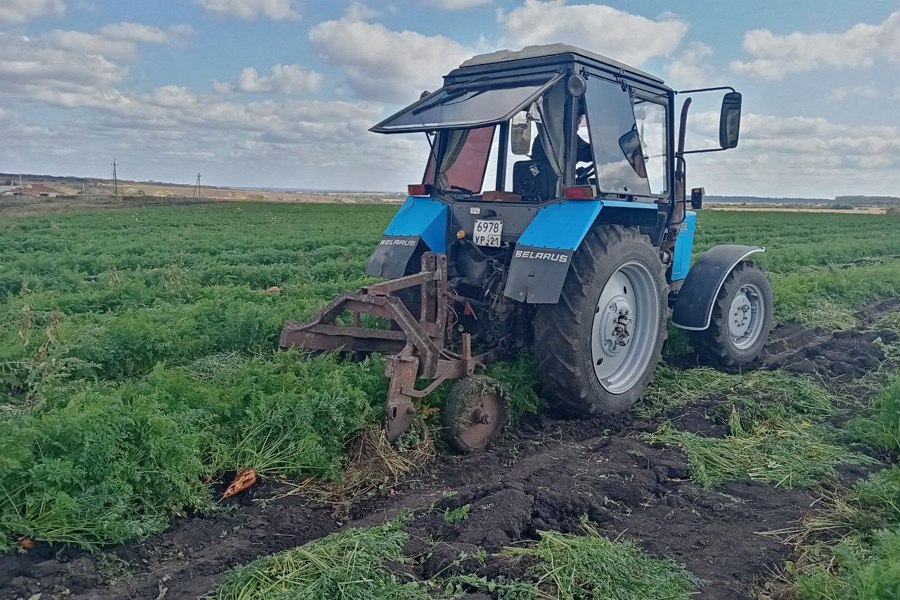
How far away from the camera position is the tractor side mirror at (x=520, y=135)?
5.67 meters

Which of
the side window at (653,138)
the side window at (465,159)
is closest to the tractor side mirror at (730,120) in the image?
the side window at (653,138)

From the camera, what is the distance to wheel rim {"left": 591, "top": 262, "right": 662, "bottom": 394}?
5.43 metres

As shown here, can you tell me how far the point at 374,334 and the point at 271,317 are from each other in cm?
194

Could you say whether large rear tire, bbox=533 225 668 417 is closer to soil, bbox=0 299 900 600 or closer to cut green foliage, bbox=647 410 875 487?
soil, bbox=0 299 900 600

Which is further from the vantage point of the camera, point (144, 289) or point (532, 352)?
point (144, 289)

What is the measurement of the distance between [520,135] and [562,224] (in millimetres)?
1112

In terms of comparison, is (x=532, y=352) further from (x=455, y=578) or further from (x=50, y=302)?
(x=50, y=302)

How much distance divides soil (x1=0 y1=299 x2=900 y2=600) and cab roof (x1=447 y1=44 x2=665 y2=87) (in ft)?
8.95

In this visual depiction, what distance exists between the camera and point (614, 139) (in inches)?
221

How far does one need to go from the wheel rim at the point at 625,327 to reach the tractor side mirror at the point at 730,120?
4.44 ft

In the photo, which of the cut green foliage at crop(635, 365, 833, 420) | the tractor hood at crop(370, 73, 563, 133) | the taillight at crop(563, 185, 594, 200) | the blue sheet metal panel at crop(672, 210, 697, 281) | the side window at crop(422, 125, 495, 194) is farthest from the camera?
the blue sheet metal panel at crop(672, 210, 697, 281)

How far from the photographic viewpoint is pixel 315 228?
1009 inches

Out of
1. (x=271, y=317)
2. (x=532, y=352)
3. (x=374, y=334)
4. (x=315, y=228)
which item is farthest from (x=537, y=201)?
(x=315, y=228)

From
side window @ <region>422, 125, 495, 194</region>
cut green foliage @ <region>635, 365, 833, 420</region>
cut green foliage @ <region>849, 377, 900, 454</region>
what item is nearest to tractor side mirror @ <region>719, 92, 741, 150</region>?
side window @ <region>422, 125, 495, 194</region>
